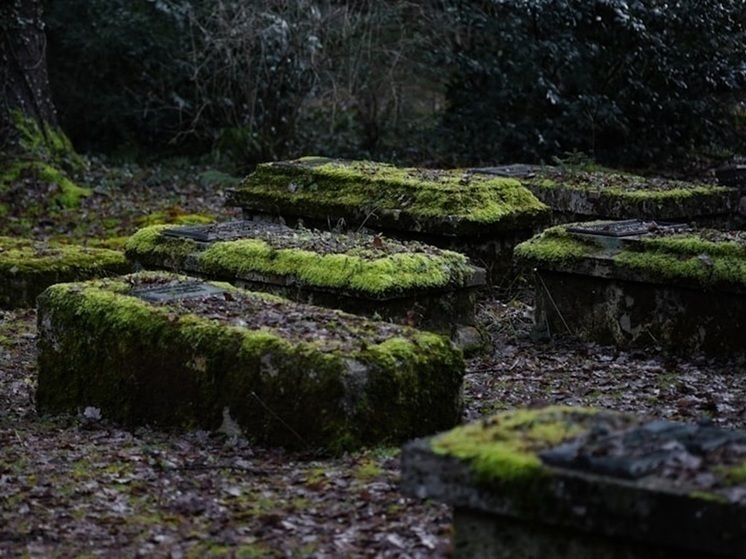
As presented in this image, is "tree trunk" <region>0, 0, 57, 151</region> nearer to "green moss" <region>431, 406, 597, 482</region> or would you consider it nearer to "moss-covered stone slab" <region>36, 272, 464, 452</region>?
"moss-covered stone slab" <region>36, 272, 464, 452</region>

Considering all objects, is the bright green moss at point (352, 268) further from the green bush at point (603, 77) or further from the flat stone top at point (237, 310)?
the green bush at point (603, 77)

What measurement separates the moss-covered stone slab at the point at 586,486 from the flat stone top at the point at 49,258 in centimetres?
694

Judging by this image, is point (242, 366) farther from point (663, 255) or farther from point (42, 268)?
point (42, 268)

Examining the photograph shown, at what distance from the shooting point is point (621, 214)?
1070cm

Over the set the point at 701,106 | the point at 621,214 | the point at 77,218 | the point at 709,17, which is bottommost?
the point at 77,218

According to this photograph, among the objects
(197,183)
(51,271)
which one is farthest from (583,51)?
(51,271)

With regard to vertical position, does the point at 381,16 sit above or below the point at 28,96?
above

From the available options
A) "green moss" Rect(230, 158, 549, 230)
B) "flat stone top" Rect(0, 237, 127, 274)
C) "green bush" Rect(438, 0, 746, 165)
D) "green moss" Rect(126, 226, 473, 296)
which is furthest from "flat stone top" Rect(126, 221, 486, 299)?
"green bush" Rect(438, 0, 746, 165)

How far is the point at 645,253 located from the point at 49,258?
16.8 feet

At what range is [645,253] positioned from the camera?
8352 millimetres

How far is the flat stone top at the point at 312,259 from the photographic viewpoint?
7.97m

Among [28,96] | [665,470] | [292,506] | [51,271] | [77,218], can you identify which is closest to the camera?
[665,470]

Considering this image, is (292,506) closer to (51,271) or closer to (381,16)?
(51,271)

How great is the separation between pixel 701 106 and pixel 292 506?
13190mm
